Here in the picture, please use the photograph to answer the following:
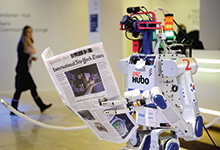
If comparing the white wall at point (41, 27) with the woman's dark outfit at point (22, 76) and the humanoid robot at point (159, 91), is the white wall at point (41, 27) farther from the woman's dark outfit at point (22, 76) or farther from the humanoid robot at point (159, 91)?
the humanoid robot at point (159, 91)

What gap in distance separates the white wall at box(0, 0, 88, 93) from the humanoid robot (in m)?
6.29

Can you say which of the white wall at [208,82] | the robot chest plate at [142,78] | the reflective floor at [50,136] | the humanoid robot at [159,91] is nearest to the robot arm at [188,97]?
the humanoid robot at [159,91]

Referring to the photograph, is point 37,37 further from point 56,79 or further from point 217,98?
point 56,79

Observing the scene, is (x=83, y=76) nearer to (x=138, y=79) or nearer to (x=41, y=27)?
(x=138, y=79)

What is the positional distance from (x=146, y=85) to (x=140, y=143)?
65 cm

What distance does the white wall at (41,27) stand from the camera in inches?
354

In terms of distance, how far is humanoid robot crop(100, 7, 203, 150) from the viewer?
2945 millimetres

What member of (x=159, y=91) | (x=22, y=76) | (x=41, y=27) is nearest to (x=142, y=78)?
(x=159, y=91)

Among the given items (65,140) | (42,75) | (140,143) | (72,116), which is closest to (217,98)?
(140,143)

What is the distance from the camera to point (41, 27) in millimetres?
9359

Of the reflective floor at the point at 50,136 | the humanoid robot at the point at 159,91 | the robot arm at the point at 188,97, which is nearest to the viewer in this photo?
the humanoid robot at the point at 159,91

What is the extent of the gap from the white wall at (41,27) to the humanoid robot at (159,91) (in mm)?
6291

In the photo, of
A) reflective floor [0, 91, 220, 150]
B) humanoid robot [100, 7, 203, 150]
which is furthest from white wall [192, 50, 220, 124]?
humanoid robot [100, 7, 203, 150]

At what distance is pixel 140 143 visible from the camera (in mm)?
3416
